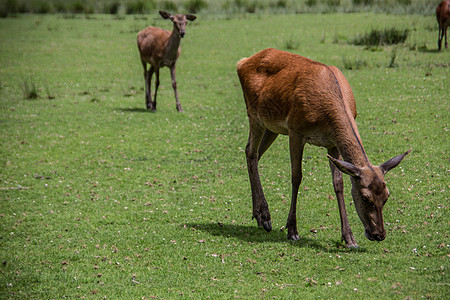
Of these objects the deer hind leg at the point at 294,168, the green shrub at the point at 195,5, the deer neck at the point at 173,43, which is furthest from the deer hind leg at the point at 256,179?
the green shrub at the point at 195,5

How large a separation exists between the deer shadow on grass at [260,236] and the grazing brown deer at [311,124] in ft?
0.42

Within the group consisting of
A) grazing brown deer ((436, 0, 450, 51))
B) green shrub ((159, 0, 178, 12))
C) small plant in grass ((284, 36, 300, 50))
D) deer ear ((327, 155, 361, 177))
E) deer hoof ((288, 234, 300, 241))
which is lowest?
deer hoof ((288, 234, 300, 241))

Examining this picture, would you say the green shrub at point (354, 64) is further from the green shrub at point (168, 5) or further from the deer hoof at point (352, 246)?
Result: the green shrub at point (168, 5)

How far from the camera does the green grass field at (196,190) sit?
630cm

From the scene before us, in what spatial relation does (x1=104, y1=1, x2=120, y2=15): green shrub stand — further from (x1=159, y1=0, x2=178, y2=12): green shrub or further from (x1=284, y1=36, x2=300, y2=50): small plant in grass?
(x1=284, y1=36, x2=300, y2=50): small plant in grass

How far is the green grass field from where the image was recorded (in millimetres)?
6297

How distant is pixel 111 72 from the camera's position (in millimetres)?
20984

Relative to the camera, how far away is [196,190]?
9703 mm

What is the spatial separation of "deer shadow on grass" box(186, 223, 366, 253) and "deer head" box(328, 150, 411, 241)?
79 centimetres

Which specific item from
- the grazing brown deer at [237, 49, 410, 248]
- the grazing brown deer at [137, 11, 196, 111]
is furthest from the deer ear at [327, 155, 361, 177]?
the grazing brown deer at [137, 11, 196, 111]

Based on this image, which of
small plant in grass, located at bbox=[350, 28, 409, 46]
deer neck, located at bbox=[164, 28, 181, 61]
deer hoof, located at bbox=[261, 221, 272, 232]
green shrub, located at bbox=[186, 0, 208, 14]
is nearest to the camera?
deer hoof, located at bbox=[261, 221, 272, 232]

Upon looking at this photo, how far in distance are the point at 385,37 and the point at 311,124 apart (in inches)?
651

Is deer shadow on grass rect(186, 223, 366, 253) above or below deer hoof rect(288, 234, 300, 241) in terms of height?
below

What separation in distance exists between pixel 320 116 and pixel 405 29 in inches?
670
